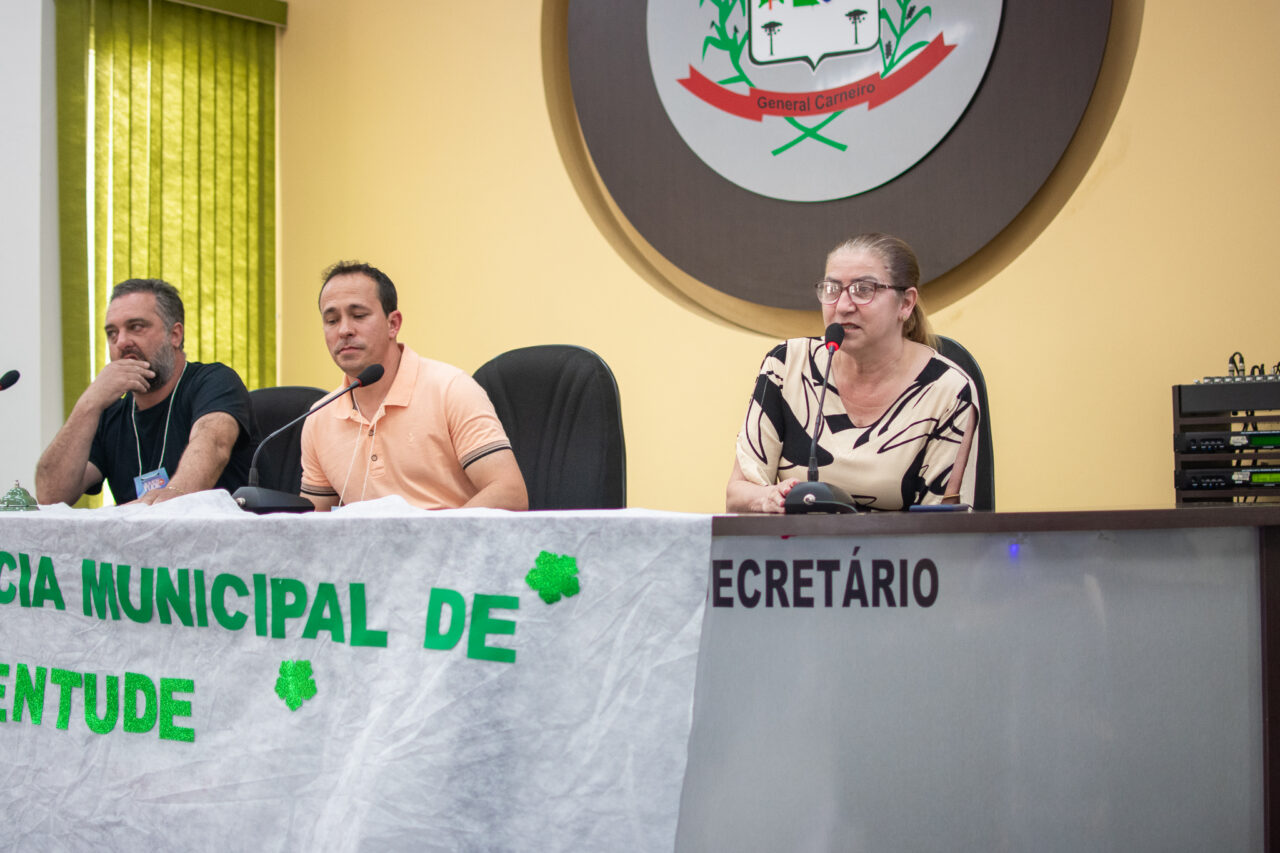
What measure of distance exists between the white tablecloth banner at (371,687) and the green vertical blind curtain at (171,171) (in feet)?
6.80

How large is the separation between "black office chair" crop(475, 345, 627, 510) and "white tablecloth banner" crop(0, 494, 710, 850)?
718 mm

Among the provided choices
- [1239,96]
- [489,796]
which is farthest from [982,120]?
[489,796]

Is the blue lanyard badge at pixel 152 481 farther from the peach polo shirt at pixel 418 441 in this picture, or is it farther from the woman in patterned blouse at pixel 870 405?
the woman in patterned blouse at pixel 870 405

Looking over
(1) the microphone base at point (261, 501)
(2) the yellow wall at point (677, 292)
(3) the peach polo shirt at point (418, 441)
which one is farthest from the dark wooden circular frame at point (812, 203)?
(1) the microphone base at point (261, 501)

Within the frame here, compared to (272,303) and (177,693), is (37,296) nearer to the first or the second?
(272,303)

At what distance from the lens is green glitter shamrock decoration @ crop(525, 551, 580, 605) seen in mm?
1144

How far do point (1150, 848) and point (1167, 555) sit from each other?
1.00 feet

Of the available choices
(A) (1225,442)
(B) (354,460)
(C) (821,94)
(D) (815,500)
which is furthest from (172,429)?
(A) (1225,442)

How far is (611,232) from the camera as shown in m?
2.95

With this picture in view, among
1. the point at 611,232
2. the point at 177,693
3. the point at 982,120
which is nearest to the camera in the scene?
the point at 177,693

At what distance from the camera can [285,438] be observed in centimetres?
246

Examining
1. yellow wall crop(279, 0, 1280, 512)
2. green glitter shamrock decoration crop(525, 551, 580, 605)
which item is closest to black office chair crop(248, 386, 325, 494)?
yellow wall crop(279, 0, 1280, 512)

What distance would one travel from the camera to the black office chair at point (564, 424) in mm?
2014

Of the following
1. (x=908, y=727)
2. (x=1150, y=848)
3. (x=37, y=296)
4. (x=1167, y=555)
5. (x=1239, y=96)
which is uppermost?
(x=1239, y=96)
